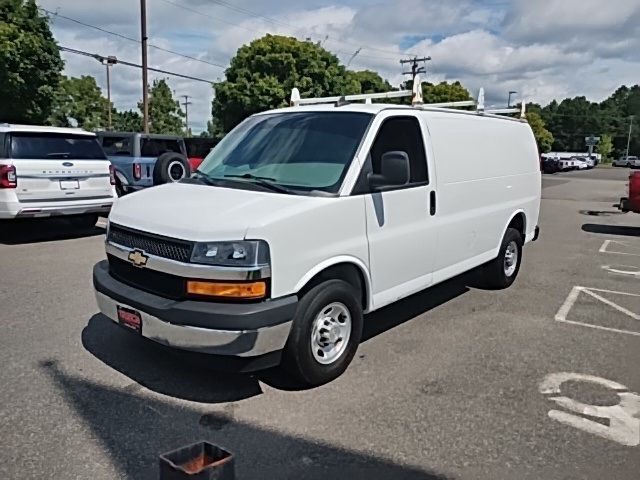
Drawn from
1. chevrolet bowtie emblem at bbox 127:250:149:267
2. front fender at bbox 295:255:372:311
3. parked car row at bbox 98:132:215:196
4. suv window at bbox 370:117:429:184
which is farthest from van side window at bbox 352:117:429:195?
parked car row at bbox 98:132:215:196

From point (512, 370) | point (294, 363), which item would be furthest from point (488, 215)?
point (294, 363)

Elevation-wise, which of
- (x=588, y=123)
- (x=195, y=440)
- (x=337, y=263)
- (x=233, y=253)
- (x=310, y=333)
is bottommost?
(x=195, y=440)

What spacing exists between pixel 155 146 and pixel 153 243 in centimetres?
979

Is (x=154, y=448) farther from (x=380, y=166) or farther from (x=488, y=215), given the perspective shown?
(x=488, y=215)

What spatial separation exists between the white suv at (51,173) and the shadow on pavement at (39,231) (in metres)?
0.78

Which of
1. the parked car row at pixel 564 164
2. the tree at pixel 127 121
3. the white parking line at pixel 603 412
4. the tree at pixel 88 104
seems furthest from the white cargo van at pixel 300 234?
the tree at pixel 127 121

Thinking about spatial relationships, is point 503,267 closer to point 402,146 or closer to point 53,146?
point 402,146

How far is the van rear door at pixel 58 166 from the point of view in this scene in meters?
8.30

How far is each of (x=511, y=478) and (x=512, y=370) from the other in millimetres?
1538

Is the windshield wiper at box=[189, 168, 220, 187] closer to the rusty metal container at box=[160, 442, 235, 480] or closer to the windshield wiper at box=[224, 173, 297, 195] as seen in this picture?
the windshield wiper at box=[224, 173, 297, 195]

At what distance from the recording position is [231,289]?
3.38m

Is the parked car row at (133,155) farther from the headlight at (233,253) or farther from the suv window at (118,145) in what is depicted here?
the headlight at (233,253)

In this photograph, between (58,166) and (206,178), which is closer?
(206,178)

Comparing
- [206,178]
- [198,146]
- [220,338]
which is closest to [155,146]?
[198,146]
